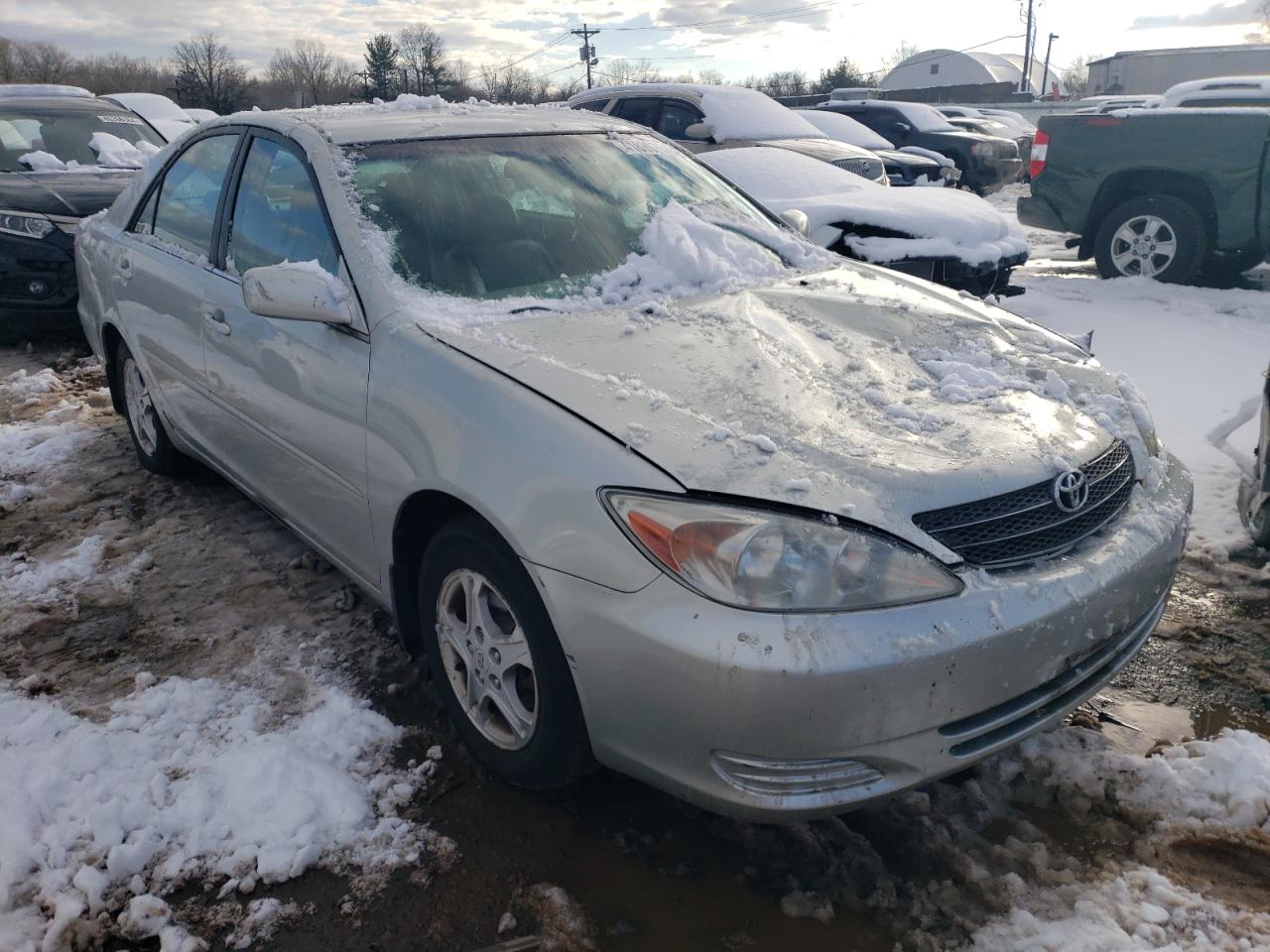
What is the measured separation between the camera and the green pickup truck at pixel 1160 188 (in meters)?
7.32

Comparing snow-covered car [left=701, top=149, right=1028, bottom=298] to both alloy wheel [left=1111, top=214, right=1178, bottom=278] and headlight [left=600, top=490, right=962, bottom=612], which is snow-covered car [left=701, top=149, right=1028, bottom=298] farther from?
headlight [left=600, top=490, right=962, bottom=612]

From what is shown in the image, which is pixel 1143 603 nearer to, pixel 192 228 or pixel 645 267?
pixel 645 267

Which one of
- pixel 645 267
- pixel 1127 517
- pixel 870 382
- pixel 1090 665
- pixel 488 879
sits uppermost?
pixel 645 267

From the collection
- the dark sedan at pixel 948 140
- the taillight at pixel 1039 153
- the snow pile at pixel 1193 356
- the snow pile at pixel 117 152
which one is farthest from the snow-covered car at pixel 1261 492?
the dark sedan at pixel 948 140

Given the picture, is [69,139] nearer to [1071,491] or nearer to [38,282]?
[38,282]

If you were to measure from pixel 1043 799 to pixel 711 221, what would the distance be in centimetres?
211

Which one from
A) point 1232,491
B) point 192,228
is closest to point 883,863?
point 1232,491

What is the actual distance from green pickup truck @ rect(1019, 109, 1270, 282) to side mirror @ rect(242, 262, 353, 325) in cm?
738

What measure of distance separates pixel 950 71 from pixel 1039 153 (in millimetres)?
59100

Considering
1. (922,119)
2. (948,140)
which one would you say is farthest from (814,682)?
(922,119)

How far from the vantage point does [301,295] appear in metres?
2.52

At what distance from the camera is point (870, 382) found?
2396 millimetres

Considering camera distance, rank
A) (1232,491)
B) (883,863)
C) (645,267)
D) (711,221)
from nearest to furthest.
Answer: (883,863) → (645,267) → (711,221) → (1232,491)

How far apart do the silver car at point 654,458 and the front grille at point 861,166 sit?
209 inches
